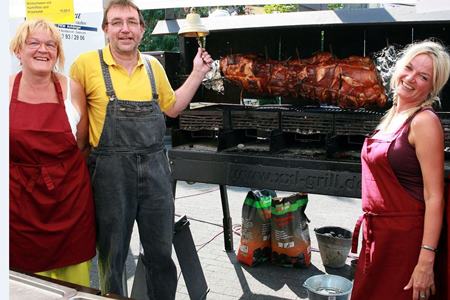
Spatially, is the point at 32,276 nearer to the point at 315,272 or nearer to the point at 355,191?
the point at 355,191

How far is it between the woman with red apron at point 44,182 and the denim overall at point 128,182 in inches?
4.0

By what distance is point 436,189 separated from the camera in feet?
6.40

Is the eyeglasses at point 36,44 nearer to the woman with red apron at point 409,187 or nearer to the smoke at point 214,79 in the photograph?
the smoke at point 214,79

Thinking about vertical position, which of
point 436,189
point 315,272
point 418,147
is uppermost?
point 418,147

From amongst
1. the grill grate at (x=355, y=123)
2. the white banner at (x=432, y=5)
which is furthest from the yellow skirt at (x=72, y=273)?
the white banner at (x=432, y=5)

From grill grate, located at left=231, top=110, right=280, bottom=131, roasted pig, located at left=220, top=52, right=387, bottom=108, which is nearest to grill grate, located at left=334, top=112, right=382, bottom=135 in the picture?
roasted pig, located at left=220, top=52, right=387, bottom=108

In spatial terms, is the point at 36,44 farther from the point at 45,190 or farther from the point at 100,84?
the point at 45,190

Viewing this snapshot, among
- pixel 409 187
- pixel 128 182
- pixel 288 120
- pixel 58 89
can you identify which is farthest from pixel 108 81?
pixel 409 187

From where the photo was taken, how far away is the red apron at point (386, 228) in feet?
6.69

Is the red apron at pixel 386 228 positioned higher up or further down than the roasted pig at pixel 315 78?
further down

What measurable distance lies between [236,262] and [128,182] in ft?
7.42

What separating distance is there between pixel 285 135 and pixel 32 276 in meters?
2.04

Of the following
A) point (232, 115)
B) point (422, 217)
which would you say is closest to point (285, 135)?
point (232, 115)

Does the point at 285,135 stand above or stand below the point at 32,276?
above
